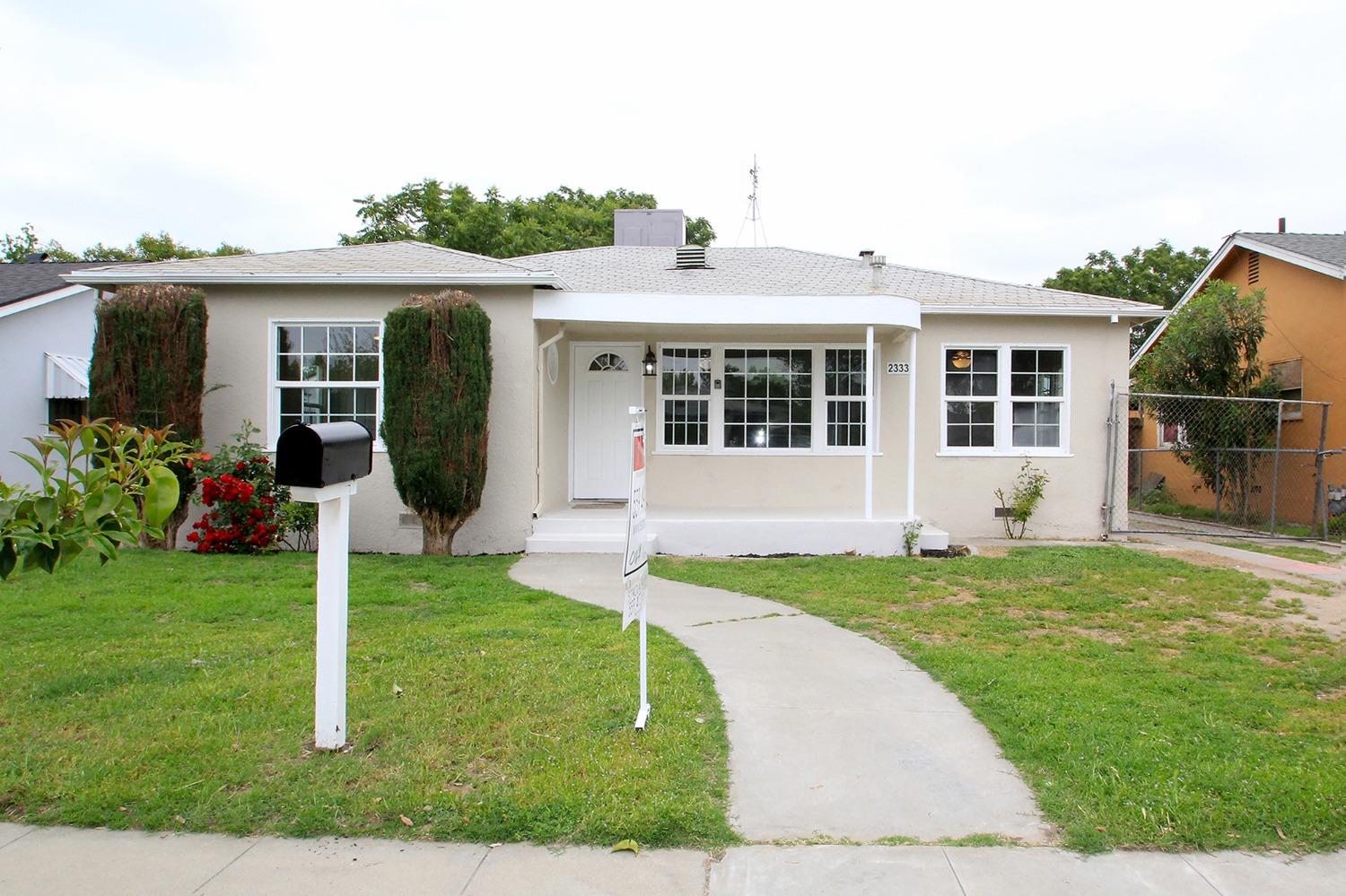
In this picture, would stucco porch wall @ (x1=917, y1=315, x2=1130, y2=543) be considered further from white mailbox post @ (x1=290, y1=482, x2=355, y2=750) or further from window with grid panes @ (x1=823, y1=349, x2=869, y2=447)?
white mailbox post @ (x1=290, y1=482, x2=355, y2=750)

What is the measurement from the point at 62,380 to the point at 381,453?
32.5 ft

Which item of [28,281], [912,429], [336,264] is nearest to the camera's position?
[336,264]

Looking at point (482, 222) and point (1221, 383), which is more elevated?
point (482, 222)

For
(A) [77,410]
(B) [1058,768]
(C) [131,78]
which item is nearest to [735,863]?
(B) [1058,768]

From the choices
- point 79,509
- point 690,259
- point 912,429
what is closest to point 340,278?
point 690,259

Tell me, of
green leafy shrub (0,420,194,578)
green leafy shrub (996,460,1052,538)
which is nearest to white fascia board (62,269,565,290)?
green leafy shrub (996,460,1052,538)

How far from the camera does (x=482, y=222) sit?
3091 centimetres

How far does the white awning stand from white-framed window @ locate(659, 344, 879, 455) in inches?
463

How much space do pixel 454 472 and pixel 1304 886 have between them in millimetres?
8523

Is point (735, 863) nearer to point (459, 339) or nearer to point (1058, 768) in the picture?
point (1058, 768)

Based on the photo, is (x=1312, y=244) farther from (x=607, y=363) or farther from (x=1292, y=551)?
(x=607, y=363)

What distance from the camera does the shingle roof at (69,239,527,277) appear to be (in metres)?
10.9

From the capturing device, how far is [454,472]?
399 inches

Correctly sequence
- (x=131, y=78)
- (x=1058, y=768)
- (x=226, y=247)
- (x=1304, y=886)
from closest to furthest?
(x=1304, y=886) → (x=1058, y=768) → (x=131, y=78) → (x=226, y=247)
